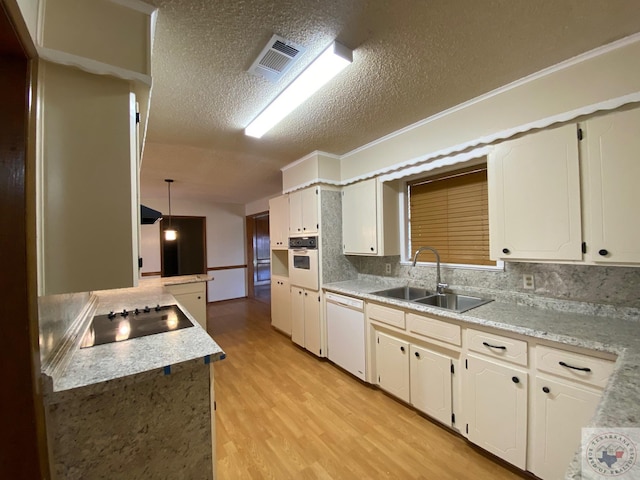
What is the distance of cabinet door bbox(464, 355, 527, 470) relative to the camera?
152 centimetres

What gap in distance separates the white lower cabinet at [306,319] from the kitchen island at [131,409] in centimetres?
193

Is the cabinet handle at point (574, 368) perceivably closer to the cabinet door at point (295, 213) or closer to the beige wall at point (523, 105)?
the beige wall at point (523, 105)

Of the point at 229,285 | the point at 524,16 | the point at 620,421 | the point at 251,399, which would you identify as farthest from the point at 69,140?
the point at 229,285

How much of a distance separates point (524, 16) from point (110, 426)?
2589 mm

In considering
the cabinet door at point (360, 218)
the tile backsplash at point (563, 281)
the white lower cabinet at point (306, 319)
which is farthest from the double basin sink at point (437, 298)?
the white lower cabinet at point (306, 319)

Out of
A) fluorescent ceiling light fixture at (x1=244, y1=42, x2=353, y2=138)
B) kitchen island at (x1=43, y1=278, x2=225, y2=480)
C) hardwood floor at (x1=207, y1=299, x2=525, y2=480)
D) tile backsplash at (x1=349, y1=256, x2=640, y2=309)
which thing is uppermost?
fluorescent ceiling light fixture at (x1=244, y1=42, x2=353, y2=138)

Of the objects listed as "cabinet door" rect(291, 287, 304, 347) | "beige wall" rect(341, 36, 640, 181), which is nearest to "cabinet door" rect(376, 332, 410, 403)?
"cabinet door" rect(291, 287, 304, 347)

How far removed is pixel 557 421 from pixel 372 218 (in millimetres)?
1989

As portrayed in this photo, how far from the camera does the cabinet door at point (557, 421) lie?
1324mm

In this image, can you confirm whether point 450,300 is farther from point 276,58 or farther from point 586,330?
point 276,58

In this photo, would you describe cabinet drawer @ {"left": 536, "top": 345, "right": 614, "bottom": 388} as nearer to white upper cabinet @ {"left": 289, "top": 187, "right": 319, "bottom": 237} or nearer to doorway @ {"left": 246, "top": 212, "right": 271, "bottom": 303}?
white upper cabinet @ {"left": 289, "top": 187, "right": 319, "bottom": 237}

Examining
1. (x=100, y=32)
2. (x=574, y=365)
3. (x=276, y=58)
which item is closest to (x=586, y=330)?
(x=574, y=365)

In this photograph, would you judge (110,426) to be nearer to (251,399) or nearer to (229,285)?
(251,399)

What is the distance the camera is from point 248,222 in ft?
22.7
